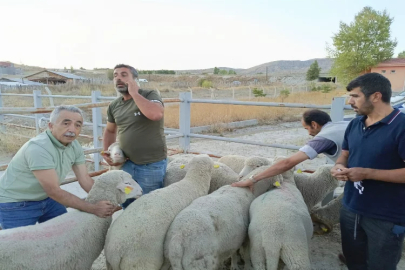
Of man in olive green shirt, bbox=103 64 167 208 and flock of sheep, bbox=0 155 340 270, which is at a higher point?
man in olive green shirt, bbox=103 64 167 208

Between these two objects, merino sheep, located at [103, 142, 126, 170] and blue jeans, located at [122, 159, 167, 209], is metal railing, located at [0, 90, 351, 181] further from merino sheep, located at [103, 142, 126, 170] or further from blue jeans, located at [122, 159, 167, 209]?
blue jeans, located at [122, 159, 167, 209]

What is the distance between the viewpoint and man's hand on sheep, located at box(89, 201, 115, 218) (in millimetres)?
2354

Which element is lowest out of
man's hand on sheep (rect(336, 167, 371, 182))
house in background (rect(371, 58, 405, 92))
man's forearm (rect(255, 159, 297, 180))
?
man's forearm (rect(255, 159, 297, 180))

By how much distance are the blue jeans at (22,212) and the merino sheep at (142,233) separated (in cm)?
61

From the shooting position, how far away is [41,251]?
6.47ft

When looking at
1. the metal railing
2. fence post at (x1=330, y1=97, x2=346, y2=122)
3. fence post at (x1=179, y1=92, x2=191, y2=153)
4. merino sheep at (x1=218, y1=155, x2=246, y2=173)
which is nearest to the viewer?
the metal railing

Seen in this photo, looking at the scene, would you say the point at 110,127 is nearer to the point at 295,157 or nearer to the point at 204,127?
the point at 295,157

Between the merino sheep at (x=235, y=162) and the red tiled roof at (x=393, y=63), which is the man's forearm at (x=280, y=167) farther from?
the red tiled roof at (x=393, y=63)

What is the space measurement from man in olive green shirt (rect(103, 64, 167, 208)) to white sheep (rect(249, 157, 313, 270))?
1105 mm

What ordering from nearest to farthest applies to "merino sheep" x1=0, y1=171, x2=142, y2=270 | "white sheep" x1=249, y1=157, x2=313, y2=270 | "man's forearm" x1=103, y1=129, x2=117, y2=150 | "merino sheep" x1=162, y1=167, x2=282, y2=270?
"merino sheep" x1=0, y1=171, x2=142, y2=270, "merino sheep" x1=162, y1=167, x2=282, y2=270, "white sheep" x1=249, y1=157, x2=313, y2=270, "man's forearm" x1=103, y1=129, x2=117, y2=150

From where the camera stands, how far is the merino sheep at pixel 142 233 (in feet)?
6.95

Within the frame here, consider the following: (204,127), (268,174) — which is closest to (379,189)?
(268,174)

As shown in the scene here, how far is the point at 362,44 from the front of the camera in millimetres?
35219

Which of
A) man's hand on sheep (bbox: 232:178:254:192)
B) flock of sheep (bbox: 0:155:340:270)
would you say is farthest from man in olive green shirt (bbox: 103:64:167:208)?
man's hand on sheep (bbox: 232:178:254:192)
